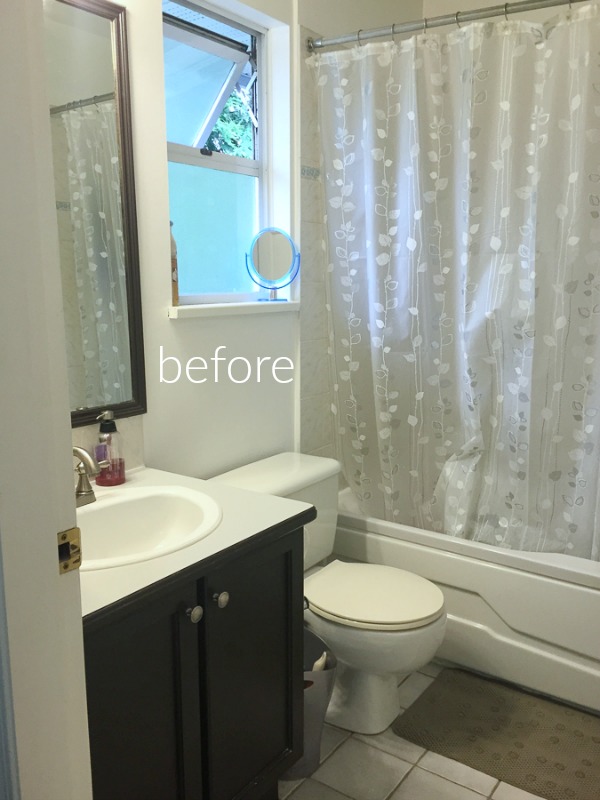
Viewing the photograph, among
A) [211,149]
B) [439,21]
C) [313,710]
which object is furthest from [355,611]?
[439,21]

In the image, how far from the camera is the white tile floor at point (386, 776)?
5.82 ft

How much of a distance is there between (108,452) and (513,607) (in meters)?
1.35

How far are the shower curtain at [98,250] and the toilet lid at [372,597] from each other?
2.67 feet

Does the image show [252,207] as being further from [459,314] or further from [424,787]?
[424,787]

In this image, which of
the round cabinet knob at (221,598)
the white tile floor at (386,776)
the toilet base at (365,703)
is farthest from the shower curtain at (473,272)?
the round cabinet knob at (221,598)

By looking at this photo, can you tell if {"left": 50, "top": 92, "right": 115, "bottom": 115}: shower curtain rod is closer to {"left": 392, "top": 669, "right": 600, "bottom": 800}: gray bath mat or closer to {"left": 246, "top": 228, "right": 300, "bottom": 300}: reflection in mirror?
{"left": 246, "top": 228, "right": 300, "bottom": 300}: reflection in mirror

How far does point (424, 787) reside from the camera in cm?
180

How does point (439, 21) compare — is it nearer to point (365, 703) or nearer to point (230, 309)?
point (230, 309)

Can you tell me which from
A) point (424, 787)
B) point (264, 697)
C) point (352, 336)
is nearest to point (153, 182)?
point (352, 336)

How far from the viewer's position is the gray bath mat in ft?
5.99

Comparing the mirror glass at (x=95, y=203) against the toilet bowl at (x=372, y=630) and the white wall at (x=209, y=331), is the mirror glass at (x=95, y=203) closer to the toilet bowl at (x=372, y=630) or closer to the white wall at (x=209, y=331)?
the white wall at (x=209, y=331)

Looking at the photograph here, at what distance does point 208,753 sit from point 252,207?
169 cm

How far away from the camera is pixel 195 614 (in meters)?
1.30

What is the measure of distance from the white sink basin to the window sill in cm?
52
